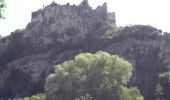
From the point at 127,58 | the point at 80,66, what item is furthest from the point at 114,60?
the point at 127,58

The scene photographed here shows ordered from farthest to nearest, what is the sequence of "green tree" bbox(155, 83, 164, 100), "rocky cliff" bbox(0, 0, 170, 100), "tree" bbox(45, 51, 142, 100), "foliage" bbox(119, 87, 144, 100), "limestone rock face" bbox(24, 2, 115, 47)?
"limestone rock face" bbox(24, 2, 115, 47) → "rocky cliff" bbox(0, 0, 170, 100) → "green tree" bbox(155, 83, 164, 100) → "tree" bbox(45, 51, 142, 100) → "foliage" bbox(119, 87, 144, 100)

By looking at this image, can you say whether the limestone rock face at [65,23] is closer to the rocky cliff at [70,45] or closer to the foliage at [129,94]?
the rocky cliff at [70,45]

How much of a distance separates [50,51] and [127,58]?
61.9 feet

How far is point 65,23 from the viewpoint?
129000 millimetres

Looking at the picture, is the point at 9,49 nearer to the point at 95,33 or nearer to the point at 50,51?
the point at 50,51

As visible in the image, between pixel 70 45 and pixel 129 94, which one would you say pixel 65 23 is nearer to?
pixel 70 45

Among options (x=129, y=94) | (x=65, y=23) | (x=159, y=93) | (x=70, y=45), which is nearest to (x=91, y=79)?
(x=129, y=94)

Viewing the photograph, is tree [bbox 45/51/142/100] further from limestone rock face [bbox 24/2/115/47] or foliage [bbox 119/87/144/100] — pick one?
limestone rock face [bbox 24/2/115/47]

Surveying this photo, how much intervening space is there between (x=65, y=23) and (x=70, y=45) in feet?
23.0

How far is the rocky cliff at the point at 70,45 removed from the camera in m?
113

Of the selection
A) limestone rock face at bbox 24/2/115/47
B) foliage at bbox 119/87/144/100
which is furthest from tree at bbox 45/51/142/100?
limestone rock face at bbox 24/2/115/47

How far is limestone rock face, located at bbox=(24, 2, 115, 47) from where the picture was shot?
417 feet

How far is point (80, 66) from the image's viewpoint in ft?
267

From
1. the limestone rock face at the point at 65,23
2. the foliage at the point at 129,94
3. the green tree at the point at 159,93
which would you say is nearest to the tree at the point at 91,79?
the foliage at the point at 129,94
